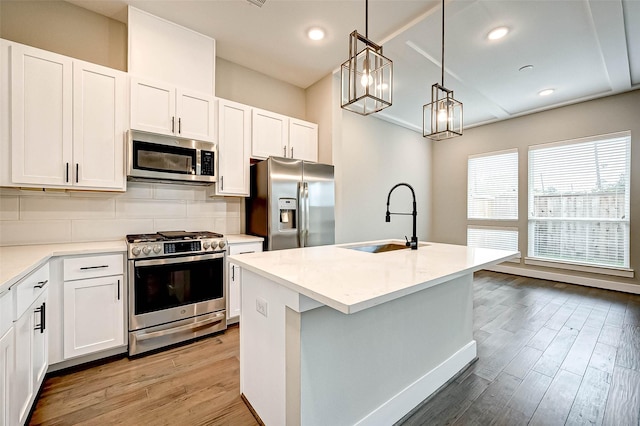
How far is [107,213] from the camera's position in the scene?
2.65 m

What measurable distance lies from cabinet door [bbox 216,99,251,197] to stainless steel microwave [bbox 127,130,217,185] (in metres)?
0.15

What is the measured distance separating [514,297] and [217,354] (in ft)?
12.5

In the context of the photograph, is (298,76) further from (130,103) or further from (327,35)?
(130,103)

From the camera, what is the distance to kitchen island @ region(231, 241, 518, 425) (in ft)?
3.97

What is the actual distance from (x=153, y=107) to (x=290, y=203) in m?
1.61

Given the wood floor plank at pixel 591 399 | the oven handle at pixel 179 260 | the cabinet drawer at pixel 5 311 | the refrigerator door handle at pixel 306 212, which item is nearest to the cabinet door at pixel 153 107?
the oven handle at pixel 179 260

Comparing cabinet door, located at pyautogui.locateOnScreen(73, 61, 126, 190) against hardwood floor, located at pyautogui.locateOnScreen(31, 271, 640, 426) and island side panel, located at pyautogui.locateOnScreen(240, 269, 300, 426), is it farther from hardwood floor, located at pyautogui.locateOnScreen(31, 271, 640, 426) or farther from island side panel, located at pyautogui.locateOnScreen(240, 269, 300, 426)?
island side panel, located at pyautogui.locateOnScreen(240, 269, 300, 426)

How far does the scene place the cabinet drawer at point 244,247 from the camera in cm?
284

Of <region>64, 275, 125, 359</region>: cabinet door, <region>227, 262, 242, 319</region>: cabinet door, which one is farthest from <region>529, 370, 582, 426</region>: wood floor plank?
<region>64, 275, 125, 359</region>: cabinet door

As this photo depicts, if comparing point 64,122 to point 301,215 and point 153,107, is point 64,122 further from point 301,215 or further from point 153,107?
point 301,215

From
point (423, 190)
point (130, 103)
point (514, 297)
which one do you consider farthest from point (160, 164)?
point (423, 190)

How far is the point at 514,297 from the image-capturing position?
377 cm

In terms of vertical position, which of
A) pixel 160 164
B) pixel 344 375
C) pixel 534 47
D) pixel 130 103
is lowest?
pixel 344 375

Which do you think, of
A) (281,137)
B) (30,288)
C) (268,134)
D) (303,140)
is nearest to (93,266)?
(30,288)
